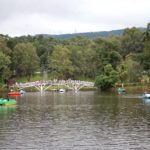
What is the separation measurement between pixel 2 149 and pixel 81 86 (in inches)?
4731

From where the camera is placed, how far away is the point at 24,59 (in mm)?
185125

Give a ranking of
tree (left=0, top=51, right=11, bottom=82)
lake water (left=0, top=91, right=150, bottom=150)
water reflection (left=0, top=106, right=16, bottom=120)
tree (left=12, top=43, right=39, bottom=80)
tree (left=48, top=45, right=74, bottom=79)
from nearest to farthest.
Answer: lake water (left=0, top=91, right=150, bottom=150) < water reflection (left=0, top=106, right=16, bottom=120) < tree (left=0, top=51, right=11, bottom=82) < tree (left=12, top=43, right=39, bottom=80) < tree (left=48, top=45, right=74, bottom=79)

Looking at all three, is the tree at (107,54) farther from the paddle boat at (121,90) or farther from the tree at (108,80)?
the paddle boat at (121,90)

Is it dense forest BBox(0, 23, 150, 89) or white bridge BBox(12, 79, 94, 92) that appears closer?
white bridge BBox(12, 79, 94, 92)

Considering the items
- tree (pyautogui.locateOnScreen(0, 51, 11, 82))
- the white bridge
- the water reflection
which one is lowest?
the water reflection

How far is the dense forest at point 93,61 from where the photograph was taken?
162375 mm

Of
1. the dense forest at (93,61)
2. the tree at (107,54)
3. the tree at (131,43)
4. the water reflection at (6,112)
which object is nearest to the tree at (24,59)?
the dense forest at (93,61)

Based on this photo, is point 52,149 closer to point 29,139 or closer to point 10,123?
point 29,139

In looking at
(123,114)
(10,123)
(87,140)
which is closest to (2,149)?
(87,140)

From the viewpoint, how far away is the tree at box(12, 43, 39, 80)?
184 metres

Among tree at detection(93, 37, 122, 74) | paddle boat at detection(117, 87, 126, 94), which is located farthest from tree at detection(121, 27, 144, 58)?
paddle boat at detection(117, 87, 126, 94)

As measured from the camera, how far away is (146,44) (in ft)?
540

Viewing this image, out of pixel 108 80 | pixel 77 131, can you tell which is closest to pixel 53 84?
pixel 108 80

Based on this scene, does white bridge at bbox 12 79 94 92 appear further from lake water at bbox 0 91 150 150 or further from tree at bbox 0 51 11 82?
lake water at bbox 0 91 150 150
